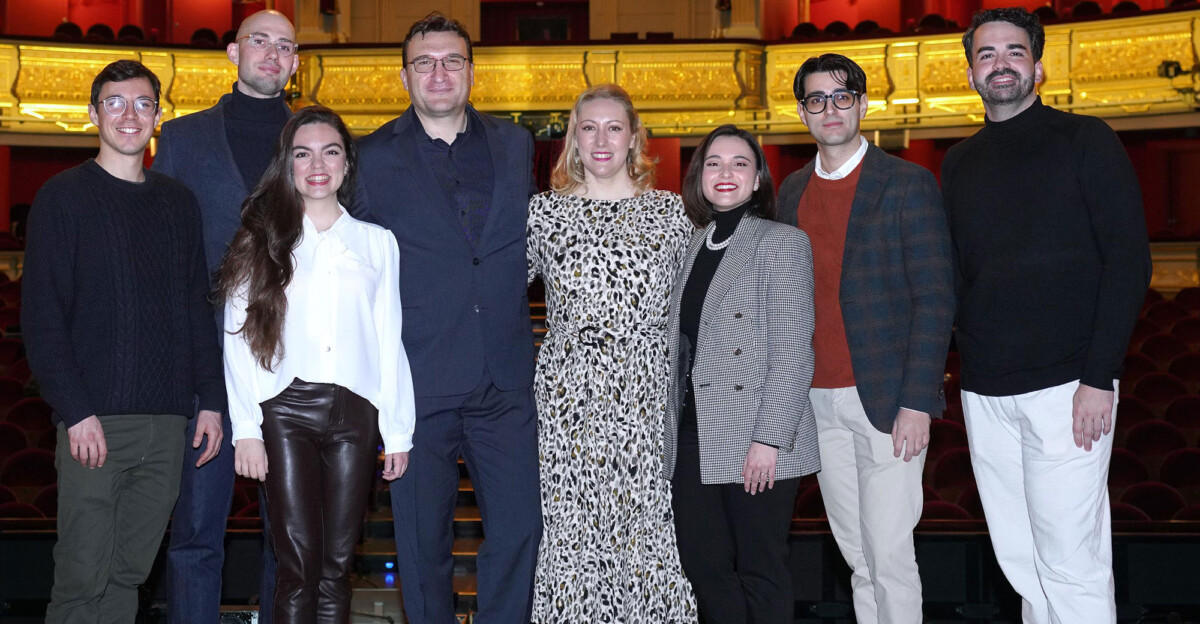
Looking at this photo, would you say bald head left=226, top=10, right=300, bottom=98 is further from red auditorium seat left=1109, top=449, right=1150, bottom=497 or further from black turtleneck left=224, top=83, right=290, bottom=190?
red auditorium seat left=1109, top=449, right=1150, bottom=497

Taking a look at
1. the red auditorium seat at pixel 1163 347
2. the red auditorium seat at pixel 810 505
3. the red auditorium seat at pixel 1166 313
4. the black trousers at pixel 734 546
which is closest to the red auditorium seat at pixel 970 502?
the red auditorium seat at pixel 810 505

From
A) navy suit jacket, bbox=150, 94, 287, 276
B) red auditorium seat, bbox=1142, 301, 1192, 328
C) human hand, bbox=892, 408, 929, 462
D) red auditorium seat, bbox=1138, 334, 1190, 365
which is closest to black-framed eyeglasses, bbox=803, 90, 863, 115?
human hand, bbox=892, 408, 929, 462

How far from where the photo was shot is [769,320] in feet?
8.14

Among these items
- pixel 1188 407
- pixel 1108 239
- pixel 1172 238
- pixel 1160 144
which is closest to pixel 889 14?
pixel 1160 144

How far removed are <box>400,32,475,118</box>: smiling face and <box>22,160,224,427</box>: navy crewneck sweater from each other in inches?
25.0

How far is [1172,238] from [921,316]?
8302 millimetres

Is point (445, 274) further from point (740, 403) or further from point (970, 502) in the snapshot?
point (970, 502)

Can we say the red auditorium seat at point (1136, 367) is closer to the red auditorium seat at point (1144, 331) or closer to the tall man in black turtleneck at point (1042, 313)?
the red auditorium seat at point (1144, 331)

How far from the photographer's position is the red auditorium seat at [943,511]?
4059 mm

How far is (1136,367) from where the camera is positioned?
20.4 ft

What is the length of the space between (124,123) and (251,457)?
32.9 inches

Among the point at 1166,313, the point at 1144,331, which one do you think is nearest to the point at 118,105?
the point at 1144,331

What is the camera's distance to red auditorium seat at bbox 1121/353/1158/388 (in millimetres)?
6117

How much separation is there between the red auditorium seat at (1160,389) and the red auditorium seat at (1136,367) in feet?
0.77
